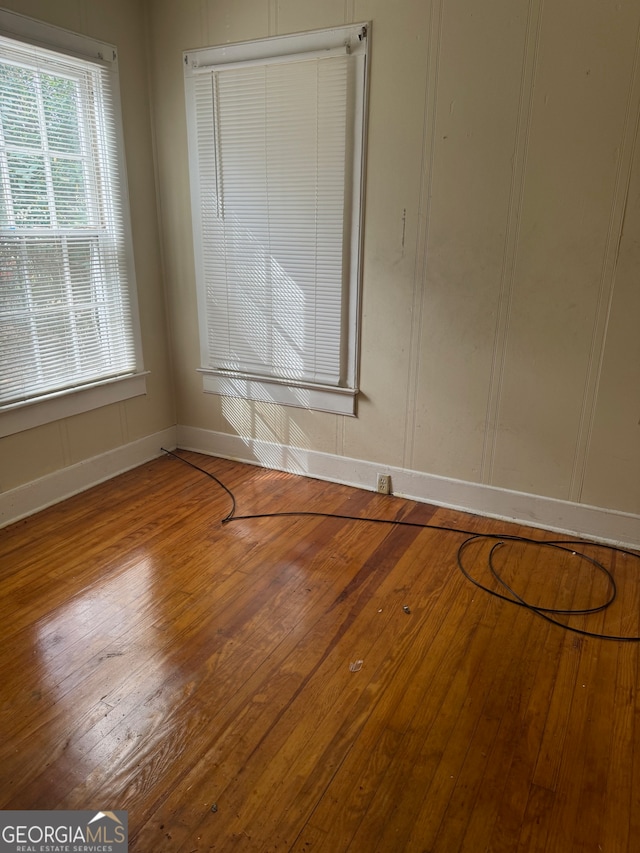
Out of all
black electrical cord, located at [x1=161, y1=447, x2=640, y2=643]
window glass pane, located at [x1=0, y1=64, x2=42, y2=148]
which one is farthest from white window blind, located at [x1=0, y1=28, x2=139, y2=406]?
black electrical cord, located at [x1=161, y1=447, x2=640, y2=643]

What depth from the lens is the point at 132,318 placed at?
3.57m

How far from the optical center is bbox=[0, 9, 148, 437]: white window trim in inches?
108

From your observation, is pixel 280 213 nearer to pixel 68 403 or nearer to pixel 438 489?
pixel 68 403

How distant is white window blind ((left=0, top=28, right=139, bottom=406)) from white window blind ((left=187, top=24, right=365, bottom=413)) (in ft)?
1.68

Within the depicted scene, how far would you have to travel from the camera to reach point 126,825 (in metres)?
1.49

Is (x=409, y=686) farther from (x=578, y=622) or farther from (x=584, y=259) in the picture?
(x=584, y=259)

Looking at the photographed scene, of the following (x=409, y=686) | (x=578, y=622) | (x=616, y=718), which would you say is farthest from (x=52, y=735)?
(x=578, y=622)

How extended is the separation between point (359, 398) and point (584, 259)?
1.32 m

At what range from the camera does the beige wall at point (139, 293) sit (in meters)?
2.99

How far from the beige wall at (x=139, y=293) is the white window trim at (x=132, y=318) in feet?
0.15

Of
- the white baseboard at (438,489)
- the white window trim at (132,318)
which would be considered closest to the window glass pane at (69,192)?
the white window trim at (132,318)

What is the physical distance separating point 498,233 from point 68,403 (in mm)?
2389

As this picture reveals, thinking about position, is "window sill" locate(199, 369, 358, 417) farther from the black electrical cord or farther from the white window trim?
the black electrical cord

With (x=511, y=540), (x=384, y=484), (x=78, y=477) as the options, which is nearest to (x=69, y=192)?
(x=78, y=477)
